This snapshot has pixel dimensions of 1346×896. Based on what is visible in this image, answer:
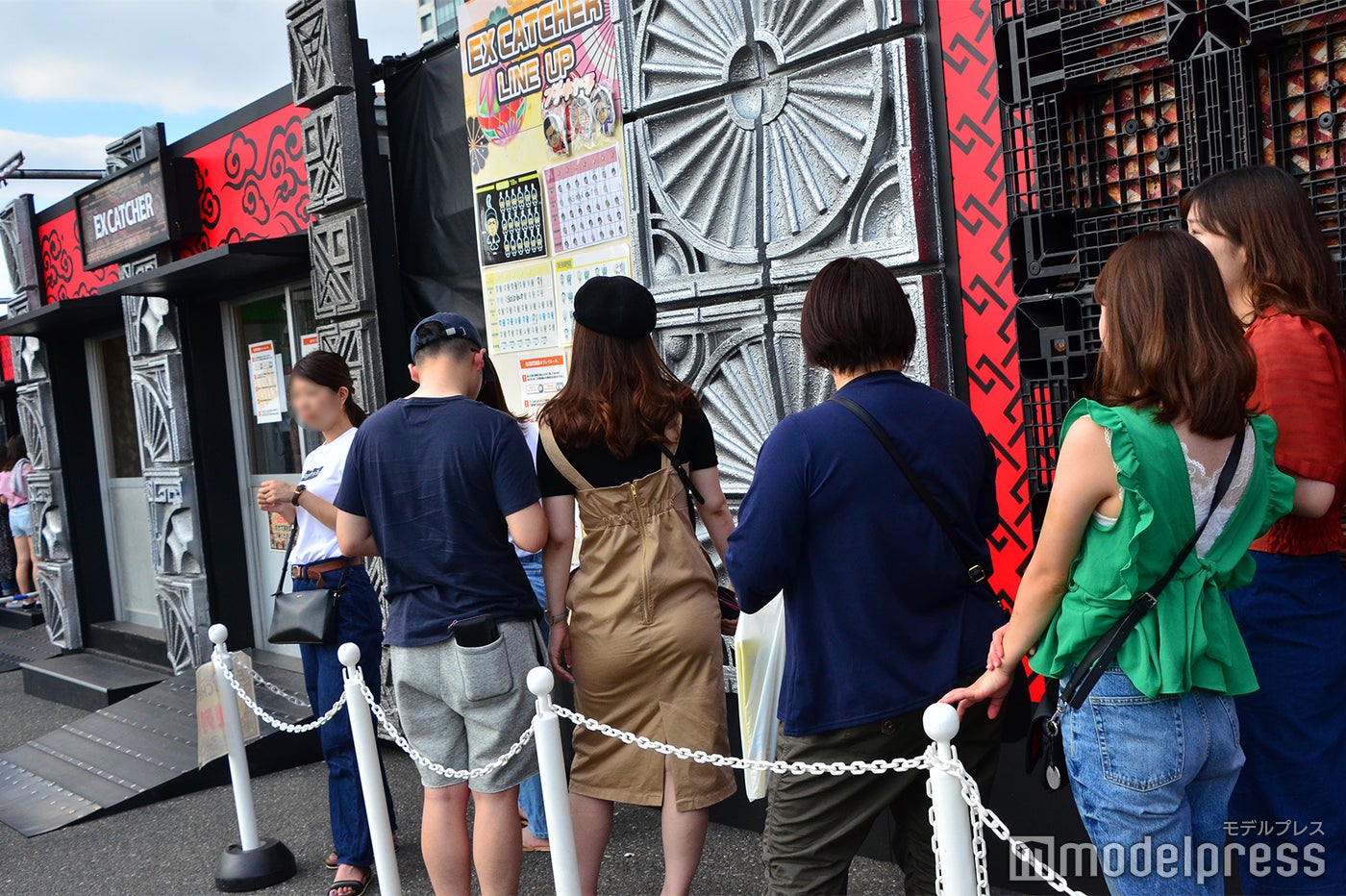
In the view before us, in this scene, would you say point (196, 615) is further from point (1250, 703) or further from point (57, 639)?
point (1250, 703)

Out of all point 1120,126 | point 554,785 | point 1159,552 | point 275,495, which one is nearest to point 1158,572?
point 1159,552

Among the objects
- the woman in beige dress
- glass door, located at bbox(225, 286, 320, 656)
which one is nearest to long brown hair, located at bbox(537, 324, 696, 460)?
the woman in beige dress

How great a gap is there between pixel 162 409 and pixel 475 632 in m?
5.08

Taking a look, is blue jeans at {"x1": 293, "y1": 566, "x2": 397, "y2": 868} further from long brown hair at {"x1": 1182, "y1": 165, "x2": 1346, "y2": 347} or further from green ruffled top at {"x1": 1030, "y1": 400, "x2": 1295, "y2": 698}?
long brown hair at {"x1": 1182, "y1": 165, "x2": 1346, "y2": 347}

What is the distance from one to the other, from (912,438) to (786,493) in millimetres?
284

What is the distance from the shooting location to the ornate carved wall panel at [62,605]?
875 cm

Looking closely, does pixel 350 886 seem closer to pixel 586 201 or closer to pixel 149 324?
pixel 586 201

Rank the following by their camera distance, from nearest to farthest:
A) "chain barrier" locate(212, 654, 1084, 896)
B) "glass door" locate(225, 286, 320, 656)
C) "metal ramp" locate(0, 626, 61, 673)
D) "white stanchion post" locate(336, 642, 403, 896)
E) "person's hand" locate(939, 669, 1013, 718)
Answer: "chain barrier" locate(212, 654, 1084, 896) → "person's hand" locate(939, 669, 1013, 718) → "white stanchion post" locate(336, 642, 403, 896) → "glass door" locate(225, 286, 320, 656) → "metal ramp" locate(0, 626, 61, 673)

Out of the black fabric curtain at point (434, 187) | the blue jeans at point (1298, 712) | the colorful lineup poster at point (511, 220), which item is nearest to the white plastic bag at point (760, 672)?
the blue jeans at point (1298, 712)

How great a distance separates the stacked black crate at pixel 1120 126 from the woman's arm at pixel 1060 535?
1.20m

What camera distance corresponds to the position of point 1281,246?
2.31 m

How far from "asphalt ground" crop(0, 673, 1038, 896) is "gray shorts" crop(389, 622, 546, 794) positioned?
3.18ft

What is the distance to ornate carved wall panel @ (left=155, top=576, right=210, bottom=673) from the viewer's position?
708cm

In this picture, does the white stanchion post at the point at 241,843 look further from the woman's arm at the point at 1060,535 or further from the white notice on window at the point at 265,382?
the white notice on window at the point at 265,382
